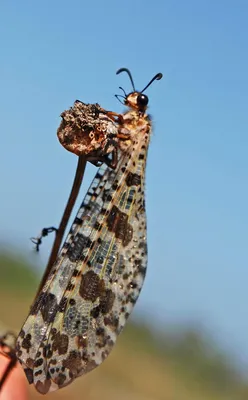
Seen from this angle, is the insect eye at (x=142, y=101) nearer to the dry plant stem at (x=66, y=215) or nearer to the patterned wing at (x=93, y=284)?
the patterned wing at (x=93, y=284)

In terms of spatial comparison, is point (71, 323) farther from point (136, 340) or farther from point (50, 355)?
point (136, 340)

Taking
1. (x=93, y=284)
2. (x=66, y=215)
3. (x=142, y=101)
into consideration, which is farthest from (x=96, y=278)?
(x=142, y=101)

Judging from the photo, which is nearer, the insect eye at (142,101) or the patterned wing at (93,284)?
the patterned wing at (93,284)

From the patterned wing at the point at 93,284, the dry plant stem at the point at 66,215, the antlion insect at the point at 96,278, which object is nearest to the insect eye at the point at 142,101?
the antlion insect at the point at 96,278

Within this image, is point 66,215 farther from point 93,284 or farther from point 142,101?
point 142,101

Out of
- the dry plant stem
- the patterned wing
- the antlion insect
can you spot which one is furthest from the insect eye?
Answer: the dry plant stem

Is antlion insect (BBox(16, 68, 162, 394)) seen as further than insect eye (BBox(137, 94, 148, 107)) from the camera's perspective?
No

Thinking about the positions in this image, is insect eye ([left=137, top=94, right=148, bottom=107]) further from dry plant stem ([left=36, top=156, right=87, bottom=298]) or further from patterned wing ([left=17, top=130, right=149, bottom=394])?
dry plant stem ([left=36, top=156, right=87, bottom=298])
